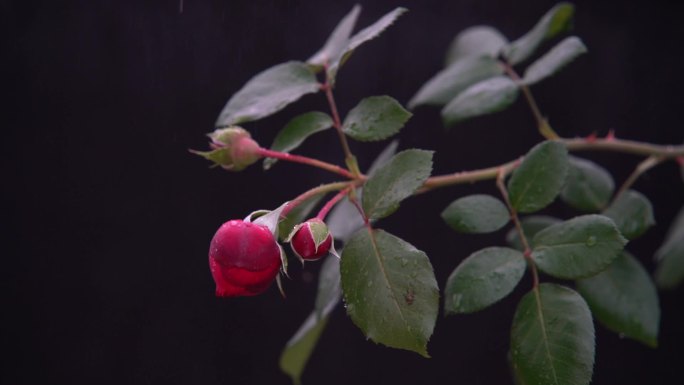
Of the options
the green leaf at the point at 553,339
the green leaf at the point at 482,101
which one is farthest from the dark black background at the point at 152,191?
the green leaf at the point at 553,339

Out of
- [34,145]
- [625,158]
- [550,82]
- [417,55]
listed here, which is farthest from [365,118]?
[625,158]

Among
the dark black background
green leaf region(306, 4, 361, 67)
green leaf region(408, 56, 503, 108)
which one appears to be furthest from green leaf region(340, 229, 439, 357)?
the dark black background

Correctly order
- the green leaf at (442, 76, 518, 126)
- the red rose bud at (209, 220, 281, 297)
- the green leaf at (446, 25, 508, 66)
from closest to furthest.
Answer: the red rose bud at (209, 220, 281, 297) < the green leaf at (442, 76, 518, 126) < the green leaf at (446, 25, 508, 66)

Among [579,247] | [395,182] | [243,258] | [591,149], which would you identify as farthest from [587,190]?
[243,258]

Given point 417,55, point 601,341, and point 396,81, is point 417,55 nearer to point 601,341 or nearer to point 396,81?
point 396,81

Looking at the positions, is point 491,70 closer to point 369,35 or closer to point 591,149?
point 591,149

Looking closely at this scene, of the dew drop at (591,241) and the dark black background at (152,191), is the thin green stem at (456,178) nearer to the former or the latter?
the dew drop at (591,241)

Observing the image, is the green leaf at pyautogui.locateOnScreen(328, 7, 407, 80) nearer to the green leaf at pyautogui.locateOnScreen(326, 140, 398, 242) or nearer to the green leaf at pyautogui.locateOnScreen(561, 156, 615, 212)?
the green leaf at pyautogui.locateOnScreen(326, 140, 398, 242)
